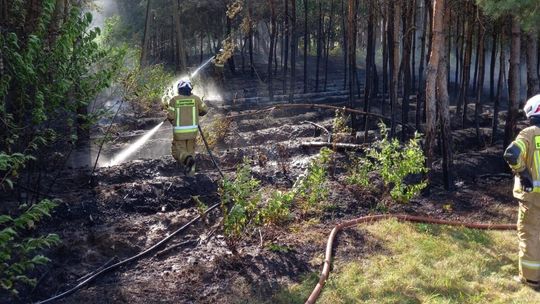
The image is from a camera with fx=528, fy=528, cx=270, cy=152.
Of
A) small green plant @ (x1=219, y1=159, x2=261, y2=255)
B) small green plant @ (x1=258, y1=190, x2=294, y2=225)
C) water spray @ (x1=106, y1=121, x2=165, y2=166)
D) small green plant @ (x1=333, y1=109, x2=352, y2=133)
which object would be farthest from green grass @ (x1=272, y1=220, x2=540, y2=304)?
water spray @ (x1=106, y1=121, x2=165, y2=166)

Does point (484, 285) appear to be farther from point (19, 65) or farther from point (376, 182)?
point (19, 65)

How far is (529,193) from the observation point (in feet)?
17.3

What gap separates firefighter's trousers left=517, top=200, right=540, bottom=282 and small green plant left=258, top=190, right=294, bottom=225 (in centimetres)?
258

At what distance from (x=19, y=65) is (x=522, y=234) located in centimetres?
530

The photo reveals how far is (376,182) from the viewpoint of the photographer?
879 cm

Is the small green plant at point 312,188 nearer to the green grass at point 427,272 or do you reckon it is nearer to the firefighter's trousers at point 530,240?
the green grass at point 427,272

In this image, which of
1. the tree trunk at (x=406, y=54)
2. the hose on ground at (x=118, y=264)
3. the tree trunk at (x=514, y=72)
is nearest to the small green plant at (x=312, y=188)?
the hose on ground at (x=118, y=264)

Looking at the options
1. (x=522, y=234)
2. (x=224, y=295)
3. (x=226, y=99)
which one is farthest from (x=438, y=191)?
(x=226, y=99)

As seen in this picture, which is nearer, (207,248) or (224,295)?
(224,295)

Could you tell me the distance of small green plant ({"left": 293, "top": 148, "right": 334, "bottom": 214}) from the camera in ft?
22.9

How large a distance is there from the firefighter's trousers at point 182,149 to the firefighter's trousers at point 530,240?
234 inches

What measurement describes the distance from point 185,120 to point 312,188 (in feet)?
10.2

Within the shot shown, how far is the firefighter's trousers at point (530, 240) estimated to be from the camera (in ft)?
17.3

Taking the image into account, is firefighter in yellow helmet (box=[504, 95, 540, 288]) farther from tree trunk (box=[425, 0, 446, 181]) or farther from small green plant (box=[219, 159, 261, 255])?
tree trunk (box=[425, 0, 446, 181])
